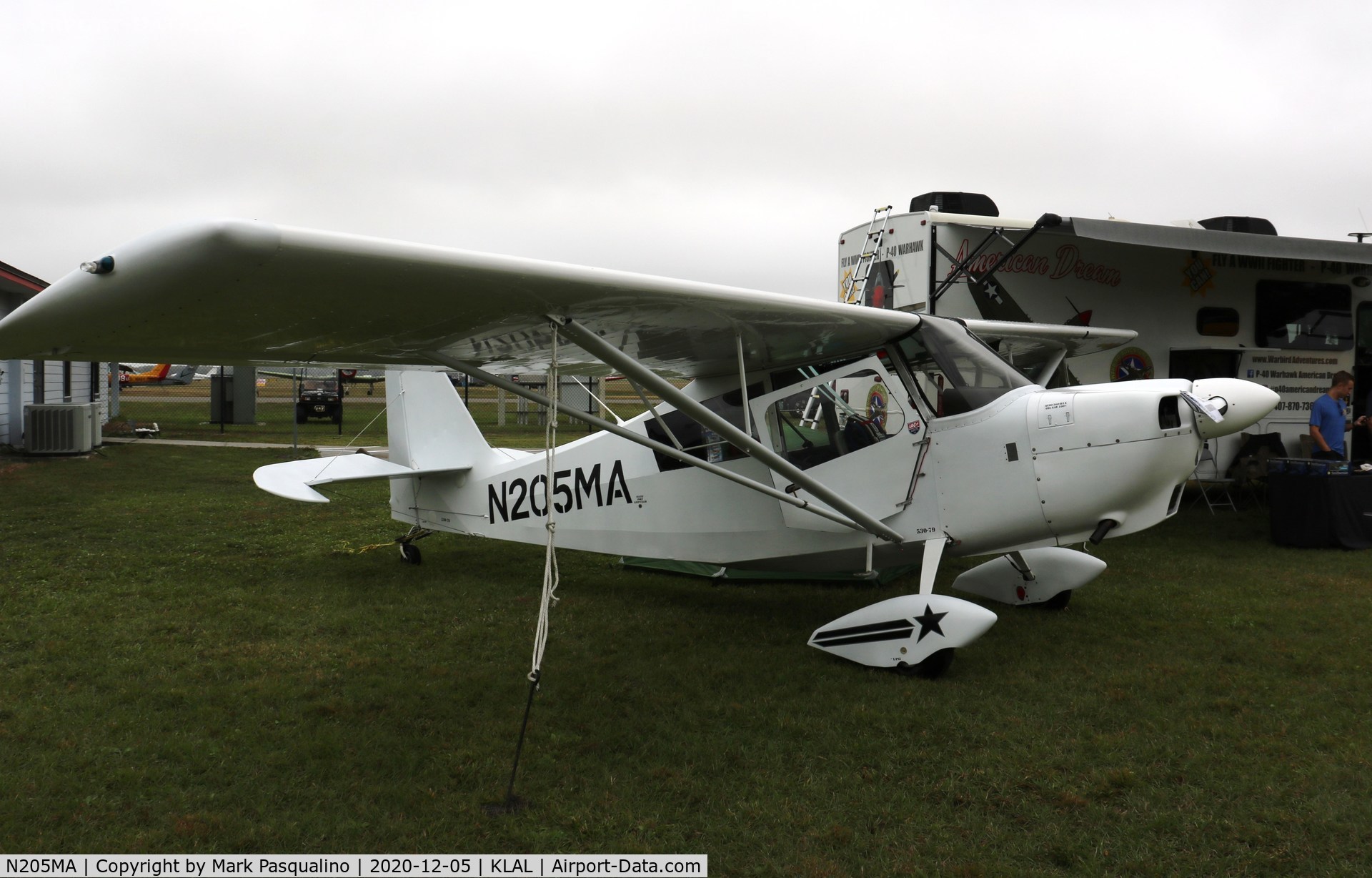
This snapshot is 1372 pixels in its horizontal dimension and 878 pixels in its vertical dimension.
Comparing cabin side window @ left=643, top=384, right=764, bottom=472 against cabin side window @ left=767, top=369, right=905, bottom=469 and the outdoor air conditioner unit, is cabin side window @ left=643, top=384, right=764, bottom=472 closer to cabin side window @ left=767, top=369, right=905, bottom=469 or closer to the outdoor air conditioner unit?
cabin side window @ left=767, top=369, right=905, bottom=469

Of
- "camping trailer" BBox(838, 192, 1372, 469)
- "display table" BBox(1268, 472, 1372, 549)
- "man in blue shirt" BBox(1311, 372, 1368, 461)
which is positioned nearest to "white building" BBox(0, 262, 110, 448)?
"camping trailer" BBox(838, 192, 1372, 469)

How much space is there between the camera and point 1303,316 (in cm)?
1099

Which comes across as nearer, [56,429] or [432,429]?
[432,429]

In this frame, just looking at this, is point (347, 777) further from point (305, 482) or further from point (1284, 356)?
point (1284, 356)

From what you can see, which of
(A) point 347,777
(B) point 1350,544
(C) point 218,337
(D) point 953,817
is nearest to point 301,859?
(A) point 347,777

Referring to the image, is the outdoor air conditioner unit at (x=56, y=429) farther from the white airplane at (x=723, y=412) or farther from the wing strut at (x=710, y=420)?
the wing strut at (x=710, y=420)

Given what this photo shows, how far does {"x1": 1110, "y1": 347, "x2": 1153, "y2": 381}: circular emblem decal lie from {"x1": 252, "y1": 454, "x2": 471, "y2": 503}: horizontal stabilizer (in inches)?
305

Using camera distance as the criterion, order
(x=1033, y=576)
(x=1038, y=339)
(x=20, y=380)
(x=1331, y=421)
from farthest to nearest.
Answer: (x=20, y=380), (x=1331, y=421), (x=1038, y=339), (x=1033, y=576)

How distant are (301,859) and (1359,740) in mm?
4758

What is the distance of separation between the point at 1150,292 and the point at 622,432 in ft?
27.8

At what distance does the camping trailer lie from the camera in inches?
383

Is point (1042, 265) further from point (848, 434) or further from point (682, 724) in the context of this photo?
point (682, 724)

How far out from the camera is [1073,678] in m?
5.12

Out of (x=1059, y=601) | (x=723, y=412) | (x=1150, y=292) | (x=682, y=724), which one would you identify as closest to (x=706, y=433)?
(x=723, y=412)
